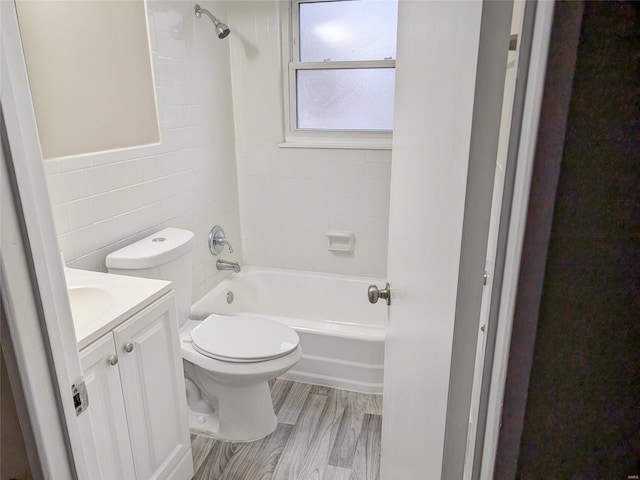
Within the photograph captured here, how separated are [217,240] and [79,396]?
186cm

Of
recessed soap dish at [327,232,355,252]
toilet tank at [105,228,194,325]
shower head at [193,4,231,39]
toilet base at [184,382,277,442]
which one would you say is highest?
shower head at [193,4,231,39]

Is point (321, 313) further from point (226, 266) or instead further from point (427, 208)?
point (427, 208)

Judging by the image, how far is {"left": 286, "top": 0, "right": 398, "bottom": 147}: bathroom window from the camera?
2.51 m

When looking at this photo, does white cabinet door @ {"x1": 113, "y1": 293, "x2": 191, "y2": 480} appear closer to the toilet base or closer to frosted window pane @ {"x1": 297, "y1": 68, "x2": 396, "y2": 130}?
the toilet base

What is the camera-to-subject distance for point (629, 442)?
1.36 feet

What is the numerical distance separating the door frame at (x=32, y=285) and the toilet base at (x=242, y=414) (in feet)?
4.15

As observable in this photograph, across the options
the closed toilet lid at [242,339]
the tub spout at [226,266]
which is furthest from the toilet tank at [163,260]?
the tub spout at [226,266]

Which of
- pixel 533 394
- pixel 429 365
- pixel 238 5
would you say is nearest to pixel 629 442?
pixel 533 394

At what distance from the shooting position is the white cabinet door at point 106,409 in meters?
1.18

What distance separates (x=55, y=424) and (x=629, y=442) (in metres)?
0.77

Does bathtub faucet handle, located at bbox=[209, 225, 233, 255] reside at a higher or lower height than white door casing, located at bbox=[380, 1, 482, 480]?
lower

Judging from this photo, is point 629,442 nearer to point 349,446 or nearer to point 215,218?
point 349,446

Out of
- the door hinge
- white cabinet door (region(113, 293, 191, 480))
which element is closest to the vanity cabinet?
white cabinet door (region(113, 293, 191, 480))

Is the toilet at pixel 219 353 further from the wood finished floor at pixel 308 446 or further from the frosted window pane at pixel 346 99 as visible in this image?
the frosted window pane at pixel 346 99
